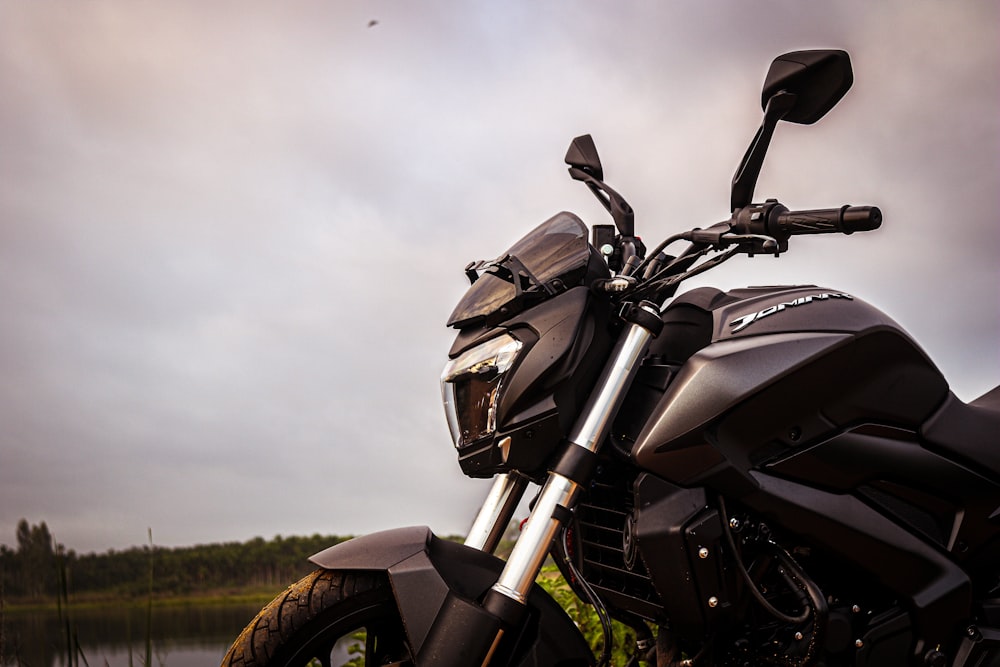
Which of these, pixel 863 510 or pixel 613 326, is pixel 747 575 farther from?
pixel 613 326

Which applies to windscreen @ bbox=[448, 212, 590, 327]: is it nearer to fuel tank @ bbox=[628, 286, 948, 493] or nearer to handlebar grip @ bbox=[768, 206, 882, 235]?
fuel tank @ bbox=[628, 286, 948, 493]

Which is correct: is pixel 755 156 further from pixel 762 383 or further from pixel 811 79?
pixel 762 383

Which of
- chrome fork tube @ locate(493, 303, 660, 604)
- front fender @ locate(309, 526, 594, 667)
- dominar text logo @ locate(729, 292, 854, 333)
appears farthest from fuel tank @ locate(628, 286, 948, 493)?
front fender @ locate(309, 526, 594, 667)

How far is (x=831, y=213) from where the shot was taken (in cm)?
176

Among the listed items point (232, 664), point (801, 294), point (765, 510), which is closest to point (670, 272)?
point (801, 294)

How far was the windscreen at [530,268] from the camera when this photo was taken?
1.89 meters

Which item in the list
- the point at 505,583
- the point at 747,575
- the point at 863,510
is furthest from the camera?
the point at 863,510

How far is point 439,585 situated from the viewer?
1.67 meters

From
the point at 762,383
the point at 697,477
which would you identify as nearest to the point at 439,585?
the point at 697,477

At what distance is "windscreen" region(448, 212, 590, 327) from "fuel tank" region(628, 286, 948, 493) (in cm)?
33

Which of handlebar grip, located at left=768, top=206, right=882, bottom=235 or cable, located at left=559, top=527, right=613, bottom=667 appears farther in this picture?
cable, located at left=559, top=527, right=613, bottom=667

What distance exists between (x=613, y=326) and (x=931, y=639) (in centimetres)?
106

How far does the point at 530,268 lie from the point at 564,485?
1.66ft

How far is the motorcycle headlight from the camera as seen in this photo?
6.01ft
